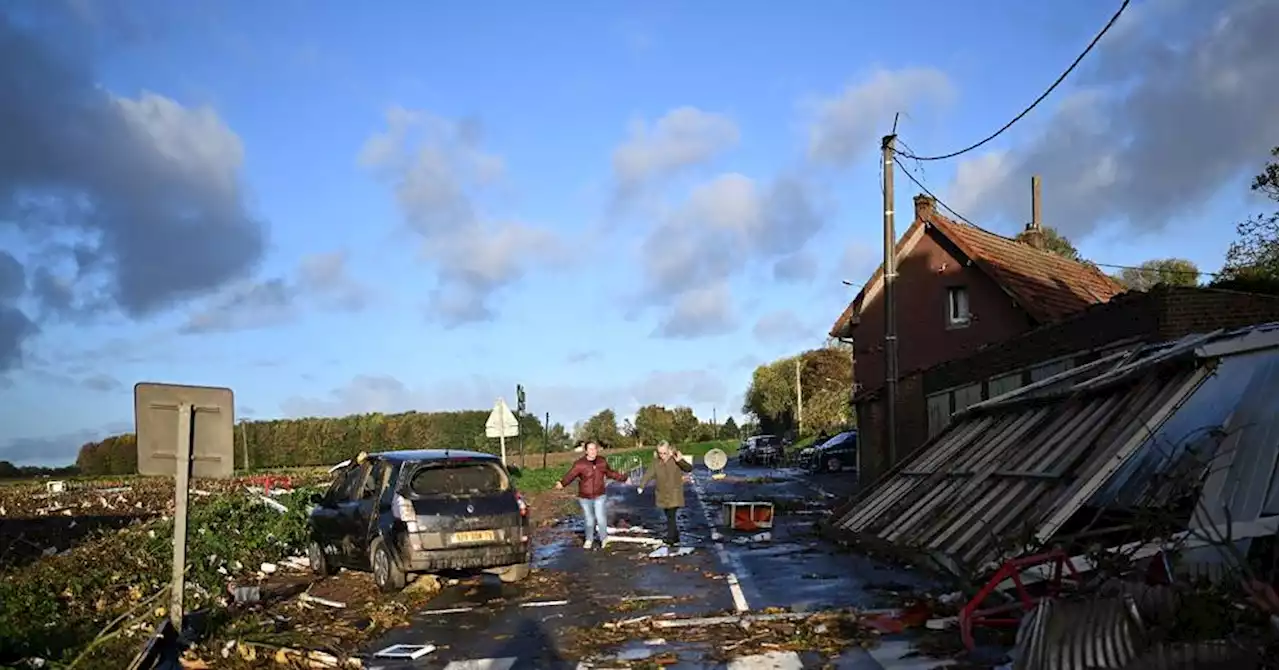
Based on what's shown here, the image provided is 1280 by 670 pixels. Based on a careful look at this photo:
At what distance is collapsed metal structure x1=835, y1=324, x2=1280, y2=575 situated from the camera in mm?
8906

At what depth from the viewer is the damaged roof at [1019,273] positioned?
32312 millimetres

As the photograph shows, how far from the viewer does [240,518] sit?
1903 centimetres

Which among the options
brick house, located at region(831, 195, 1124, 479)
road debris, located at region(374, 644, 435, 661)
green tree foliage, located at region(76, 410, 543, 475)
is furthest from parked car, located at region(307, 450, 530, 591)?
green tree foliage, located at region(76, 410, 543, 475)

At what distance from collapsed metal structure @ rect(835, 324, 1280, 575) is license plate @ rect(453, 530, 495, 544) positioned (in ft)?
17.0

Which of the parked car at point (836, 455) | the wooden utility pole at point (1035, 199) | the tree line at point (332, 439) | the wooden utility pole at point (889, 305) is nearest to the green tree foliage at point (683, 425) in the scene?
the tree line at point (332, 439)

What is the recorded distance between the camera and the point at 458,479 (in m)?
13.4

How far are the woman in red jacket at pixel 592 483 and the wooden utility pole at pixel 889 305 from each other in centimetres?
689

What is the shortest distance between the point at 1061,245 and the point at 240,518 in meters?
54.2

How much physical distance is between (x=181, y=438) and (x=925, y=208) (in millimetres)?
31497

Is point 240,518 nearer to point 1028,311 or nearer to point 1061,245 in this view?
point 1028,311

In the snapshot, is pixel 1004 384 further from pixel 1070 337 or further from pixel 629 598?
pixel 629 598

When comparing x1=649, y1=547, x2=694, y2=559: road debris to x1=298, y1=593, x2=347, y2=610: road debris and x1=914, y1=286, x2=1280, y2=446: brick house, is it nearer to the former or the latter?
x1=298, y1=593, x2=347, y2=610: road debris

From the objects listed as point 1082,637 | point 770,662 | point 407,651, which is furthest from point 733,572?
point 1082,637

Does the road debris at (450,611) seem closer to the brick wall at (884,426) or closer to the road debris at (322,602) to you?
the road debris at (322,602)
